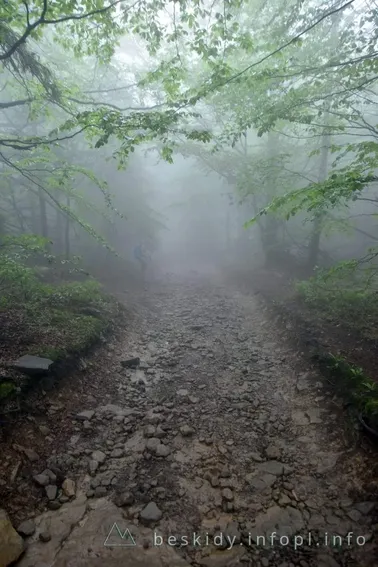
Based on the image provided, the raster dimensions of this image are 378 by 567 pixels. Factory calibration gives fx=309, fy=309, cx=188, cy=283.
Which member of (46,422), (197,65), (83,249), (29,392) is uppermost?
(197,65)

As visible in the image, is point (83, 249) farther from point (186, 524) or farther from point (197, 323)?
point (186, 524)

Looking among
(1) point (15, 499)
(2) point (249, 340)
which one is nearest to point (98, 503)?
(1) point (15, 499)

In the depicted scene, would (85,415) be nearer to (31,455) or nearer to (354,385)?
(31,455)

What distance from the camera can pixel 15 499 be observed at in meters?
3.28

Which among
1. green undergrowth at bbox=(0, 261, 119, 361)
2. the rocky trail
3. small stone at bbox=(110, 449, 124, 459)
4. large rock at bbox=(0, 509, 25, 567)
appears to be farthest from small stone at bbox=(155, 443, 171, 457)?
green undergrowth at bbox=(0, 261, 119, 361)

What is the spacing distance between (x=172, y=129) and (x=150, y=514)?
8147mm

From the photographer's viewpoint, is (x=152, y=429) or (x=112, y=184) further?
(x=112, y=184)

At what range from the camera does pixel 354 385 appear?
480cm

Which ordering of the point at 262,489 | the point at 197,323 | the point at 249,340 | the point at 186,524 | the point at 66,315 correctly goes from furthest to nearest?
the point at 197,323 < the point at 249,340 < the point at 66,315 < the point at 262,489 < the point at 186,524

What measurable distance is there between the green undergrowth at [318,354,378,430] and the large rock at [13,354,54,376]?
470 centimetres

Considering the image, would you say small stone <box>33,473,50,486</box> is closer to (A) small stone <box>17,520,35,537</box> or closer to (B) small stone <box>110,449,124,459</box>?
(A) small stone <box>17,520,35,537</box>

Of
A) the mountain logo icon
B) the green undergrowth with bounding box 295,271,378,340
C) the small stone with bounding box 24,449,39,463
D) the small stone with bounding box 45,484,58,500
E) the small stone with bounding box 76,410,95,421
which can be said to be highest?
the green undergrowth with bounding box 295,271,378,340

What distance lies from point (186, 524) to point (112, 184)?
788 inches

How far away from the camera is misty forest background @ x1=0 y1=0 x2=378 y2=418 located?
6.04 meters
